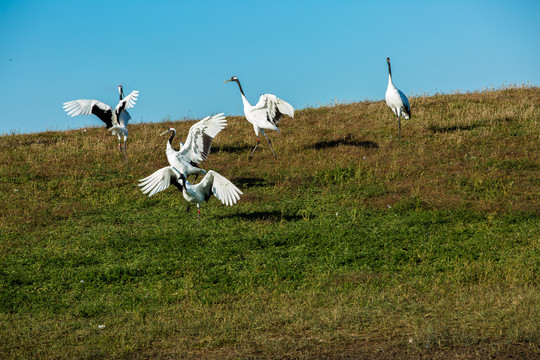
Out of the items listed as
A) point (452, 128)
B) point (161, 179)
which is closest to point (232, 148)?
point (161, 179)

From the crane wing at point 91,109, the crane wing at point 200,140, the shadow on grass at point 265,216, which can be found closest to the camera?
the shadow on grass at point 265,216

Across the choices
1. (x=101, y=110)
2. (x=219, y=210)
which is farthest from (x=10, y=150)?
(x=219, y=210)

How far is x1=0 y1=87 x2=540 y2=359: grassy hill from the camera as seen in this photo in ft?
20.7

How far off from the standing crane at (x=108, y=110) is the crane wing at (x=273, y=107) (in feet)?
12.3

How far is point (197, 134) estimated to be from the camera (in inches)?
531

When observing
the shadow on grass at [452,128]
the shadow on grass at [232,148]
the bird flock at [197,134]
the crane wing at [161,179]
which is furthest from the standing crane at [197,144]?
the shadow on grass at [452,128]

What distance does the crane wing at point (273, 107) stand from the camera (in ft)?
53.7

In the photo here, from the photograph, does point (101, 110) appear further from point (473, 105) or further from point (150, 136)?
point (473, 105)

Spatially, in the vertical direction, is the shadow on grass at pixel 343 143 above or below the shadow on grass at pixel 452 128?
below

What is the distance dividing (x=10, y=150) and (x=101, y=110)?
415cm

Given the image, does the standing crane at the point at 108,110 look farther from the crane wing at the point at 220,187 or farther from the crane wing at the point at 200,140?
the crane wing at the point at 220,187

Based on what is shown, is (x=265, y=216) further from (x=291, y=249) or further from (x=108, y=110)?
(x=108, y=110)

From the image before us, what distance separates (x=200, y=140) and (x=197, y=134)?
0.17 metres

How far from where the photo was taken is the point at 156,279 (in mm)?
8594
